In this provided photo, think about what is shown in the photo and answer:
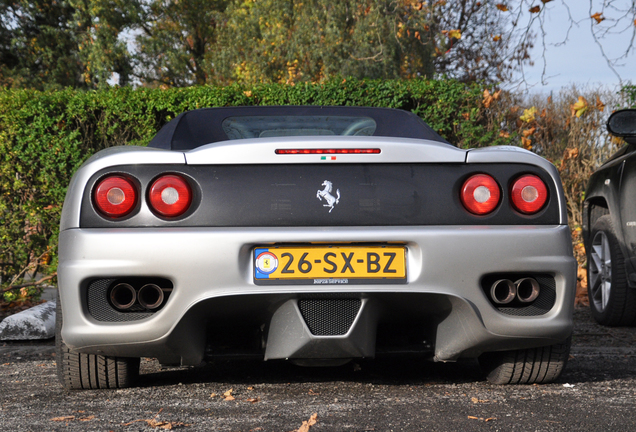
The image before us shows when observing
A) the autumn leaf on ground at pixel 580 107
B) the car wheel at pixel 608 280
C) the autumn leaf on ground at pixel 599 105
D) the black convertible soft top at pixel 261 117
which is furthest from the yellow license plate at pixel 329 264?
the autumn leaf on ground at pixel 599 105

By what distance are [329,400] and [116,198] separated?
1160mm

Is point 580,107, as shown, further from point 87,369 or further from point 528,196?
point 87,369

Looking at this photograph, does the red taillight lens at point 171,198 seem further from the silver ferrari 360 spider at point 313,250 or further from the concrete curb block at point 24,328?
the concrete curb block at point 24,328

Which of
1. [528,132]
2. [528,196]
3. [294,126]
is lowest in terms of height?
[528,196]

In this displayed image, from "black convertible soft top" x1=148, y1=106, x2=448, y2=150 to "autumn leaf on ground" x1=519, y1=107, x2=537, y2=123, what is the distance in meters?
5.04

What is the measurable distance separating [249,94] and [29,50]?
A: 19100mm

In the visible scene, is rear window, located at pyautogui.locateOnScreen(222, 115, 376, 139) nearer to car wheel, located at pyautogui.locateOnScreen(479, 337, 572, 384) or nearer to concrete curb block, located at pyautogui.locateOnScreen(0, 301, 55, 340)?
car wheel, located at pyautogui.locateOnScreen(479, 337, 572, 384)

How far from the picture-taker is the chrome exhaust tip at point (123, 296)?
264 centimetres

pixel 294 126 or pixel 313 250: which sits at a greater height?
pixel 294 126

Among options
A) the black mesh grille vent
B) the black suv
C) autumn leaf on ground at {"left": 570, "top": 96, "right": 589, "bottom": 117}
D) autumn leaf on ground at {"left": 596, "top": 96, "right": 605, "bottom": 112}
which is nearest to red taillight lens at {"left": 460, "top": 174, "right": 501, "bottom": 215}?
the black mesh grille vent

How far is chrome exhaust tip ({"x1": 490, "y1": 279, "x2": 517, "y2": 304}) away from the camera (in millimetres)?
2709

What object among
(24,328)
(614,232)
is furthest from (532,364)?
(24,328)

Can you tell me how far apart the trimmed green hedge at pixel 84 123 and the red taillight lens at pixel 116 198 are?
4966 millimetres

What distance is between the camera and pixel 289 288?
2.58 m
